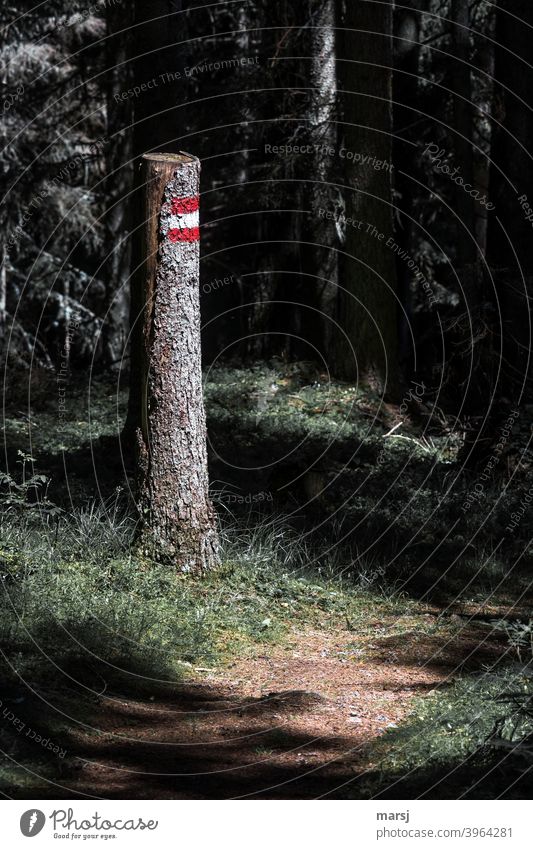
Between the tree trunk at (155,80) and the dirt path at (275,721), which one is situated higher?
the tree trunk at (155,80)

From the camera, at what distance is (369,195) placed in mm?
14281

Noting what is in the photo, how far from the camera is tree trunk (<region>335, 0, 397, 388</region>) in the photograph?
14039 mm

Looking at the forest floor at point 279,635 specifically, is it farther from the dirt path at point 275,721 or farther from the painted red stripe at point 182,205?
the painted red stripe at point 182,205

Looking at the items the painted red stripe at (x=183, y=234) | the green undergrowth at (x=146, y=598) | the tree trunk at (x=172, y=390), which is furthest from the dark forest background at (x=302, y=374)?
the painted red stripe at (x=183, y=234)

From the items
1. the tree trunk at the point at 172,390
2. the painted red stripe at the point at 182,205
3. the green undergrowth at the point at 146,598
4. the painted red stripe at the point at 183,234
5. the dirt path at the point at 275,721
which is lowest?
the dirt path at the point at 275,721

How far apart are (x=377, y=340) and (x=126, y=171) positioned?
1013 centimetres

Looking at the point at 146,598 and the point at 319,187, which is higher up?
the point at 319,187

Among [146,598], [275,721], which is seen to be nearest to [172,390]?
[146,598]

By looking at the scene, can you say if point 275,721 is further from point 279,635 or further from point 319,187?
point 319,187

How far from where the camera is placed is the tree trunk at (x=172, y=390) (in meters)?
7.58

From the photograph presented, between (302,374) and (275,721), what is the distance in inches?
382

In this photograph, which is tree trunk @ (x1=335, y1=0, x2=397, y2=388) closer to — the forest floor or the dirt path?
the forest floor

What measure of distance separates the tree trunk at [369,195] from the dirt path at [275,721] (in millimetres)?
7561

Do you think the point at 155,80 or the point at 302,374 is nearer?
the point at 155,80
